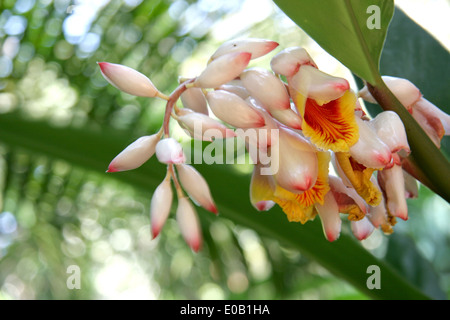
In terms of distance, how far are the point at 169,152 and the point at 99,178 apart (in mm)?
702

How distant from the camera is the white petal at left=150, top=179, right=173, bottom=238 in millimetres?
312

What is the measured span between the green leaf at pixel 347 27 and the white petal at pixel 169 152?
11 centimetres

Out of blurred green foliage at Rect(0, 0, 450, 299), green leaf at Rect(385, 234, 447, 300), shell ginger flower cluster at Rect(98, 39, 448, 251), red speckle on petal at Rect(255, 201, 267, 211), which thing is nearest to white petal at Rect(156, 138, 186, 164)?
shell ginger flower cluster at Rect(98, 39, 448, 251)

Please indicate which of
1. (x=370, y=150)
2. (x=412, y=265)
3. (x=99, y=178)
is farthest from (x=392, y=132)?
(x=99, y=178)

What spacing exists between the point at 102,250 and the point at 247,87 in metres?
1.30

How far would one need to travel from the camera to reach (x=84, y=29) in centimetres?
105

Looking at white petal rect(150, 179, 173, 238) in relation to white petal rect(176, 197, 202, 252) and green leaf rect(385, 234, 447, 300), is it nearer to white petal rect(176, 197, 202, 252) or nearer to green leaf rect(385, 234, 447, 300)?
white petal rect(176, 197, 202, 252)

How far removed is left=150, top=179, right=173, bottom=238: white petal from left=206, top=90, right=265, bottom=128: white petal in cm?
6

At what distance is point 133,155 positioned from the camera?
31 centimetres

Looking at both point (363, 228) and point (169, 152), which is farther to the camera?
point (363, 228)

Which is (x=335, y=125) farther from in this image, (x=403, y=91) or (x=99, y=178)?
(x=99, y=178)
